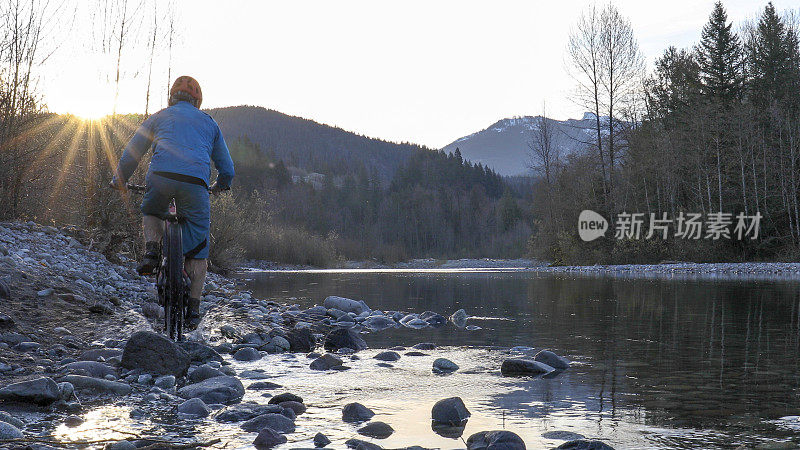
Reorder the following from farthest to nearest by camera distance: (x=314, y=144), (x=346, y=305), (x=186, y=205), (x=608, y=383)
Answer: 1. (x=314, y=144)
2. (x=346, y=305)
3. (x=186, y=205)
4. (x=608, y=383)

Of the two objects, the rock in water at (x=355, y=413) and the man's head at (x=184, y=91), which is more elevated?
the man's head at (x=184, y=91)

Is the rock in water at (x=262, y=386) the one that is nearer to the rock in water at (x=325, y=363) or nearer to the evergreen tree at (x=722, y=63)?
the rock in water at (x=325, y=363)

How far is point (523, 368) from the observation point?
479cm

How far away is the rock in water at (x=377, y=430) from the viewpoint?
3.01 meters

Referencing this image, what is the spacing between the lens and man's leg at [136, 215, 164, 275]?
4777mm

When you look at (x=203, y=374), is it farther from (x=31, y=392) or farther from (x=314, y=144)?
(x=314, y=144)

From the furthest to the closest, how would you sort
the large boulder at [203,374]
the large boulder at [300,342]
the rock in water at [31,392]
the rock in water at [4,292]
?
the large boulder at [300,342]
the rock in water at [4,292]
the large boulder at [203,374]
the rock in water at [31,392]

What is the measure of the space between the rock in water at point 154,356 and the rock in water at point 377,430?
1.94 metres

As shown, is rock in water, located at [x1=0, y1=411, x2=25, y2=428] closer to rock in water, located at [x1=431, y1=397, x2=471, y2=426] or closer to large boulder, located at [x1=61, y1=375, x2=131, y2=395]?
large boulder, located at [x1=61, y1=375, x2=131, y2=395]

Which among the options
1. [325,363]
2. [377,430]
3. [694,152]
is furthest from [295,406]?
[694,152]

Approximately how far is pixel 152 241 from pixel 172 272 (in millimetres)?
269

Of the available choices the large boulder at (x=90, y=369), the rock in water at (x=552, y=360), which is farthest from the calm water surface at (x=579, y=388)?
the large boulder at (x=90, y=369)

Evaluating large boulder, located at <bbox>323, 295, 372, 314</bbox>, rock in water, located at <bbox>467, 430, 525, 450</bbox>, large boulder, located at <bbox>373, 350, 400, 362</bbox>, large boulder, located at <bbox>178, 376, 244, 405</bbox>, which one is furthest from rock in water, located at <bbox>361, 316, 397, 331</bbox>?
rock in water, located at <bbox>467, 430, 525, 450</bbox>

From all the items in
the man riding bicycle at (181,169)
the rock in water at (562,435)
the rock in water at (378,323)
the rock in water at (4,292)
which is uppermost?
the man riding bicycle at (181,169)
